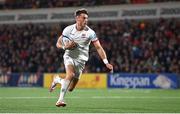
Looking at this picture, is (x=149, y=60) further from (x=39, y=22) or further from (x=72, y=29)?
(x=72, y=29)

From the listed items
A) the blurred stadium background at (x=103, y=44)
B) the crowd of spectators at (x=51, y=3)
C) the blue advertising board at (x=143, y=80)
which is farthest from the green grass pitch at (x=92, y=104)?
the crowd of spectators at (x=51, y=3)

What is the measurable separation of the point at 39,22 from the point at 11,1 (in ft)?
10.1

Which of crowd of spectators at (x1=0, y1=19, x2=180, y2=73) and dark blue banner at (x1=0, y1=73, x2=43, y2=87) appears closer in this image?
crowd of spectators at (x1=0, y1=19, x2=180, y2=73)

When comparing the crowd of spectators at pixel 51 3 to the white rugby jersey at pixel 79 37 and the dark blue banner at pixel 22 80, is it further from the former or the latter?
the white rugby jersey at pixel 79 37

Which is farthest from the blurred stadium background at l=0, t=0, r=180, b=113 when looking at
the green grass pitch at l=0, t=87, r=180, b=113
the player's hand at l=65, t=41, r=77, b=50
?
the player's hand at l=65, t=41, r=77, b=50

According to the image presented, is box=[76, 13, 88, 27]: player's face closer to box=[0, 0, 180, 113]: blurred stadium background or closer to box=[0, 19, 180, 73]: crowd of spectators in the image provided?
box=[0, 0, 180, 113]: blurred stadium background

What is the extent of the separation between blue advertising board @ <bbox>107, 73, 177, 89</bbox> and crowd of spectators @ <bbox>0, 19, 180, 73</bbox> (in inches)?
26.2

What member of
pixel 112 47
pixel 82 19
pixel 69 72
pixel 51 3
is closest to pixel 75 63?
pixel 69 72

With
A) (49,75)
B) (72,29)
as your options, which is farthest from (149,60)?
(72,29)

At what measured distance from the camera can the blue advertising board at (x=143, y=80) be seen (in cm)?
3184

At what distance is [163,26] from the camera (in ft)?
114

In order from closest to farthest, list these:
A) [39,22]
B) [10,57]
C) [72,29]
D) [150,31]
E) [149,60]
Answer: [72,29]
[149,60]
[150,31]
[10,57]
[39,22]

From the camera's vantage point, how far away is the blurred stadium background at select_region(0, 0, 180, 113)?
32531 mm

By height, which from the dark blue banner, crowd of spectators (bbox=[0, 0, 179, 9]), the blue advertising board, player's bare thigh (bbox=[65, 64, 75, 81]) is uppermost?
player's bare thigh (bbox=[65, 64, 75, 81])
